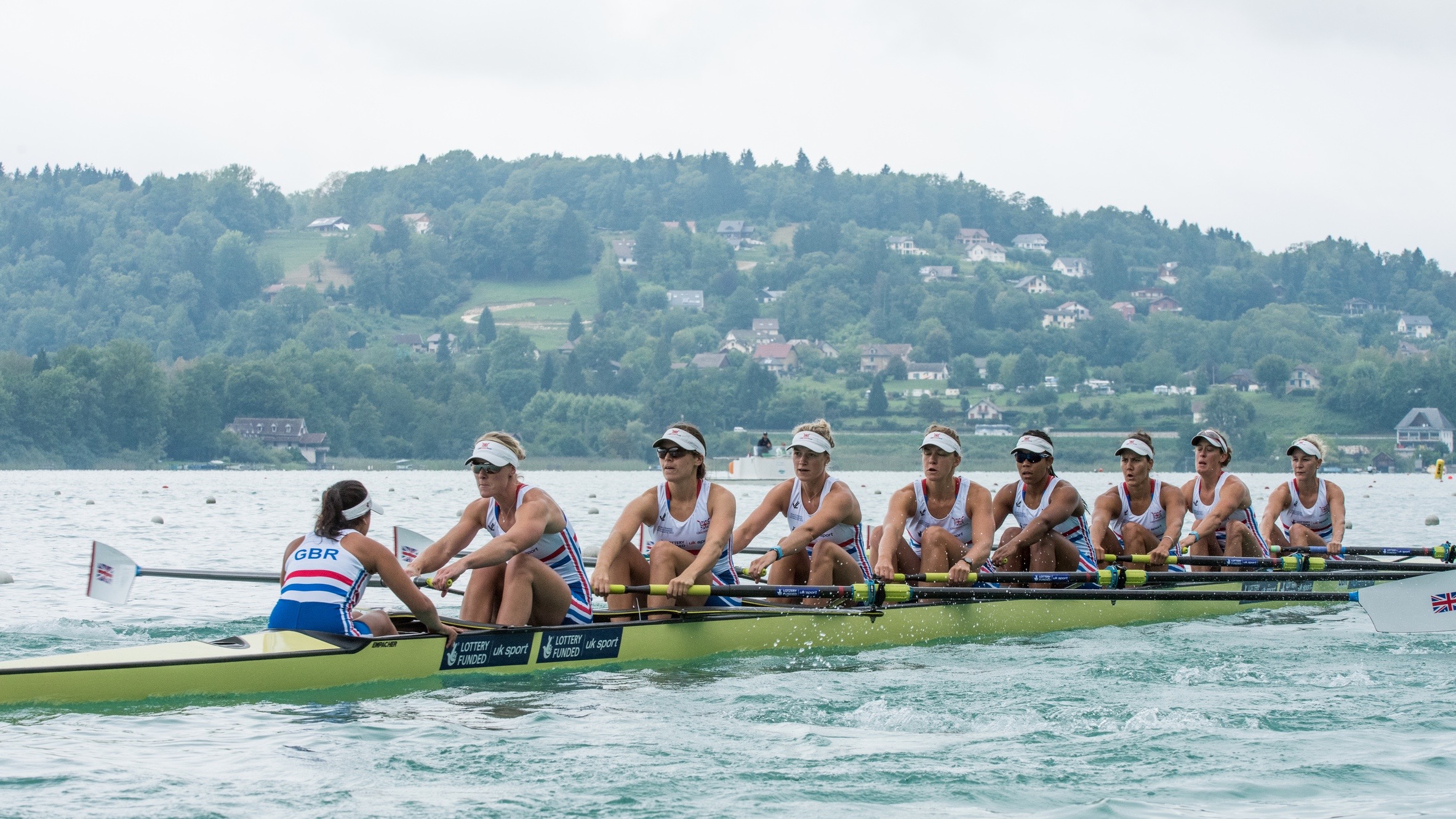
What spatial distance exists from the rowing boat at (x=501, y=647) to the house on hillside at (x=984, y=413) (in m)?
134

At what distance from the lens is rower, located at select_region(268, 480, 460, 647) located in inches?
316

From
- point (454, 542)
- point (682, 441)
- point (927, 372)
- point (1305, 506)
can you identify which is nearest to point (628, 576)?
point (682, 441)

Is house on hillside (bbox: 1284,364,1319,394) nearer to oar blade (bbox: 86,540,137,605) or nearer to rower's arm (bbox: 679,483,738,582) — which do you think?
rower's arm (bbox: 679,483,738,582)

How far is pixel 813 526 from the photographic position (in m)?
10.6

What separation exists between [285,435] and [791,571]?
10669 cm

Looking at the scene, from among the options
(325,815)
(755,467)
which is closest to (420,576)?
(325,815)

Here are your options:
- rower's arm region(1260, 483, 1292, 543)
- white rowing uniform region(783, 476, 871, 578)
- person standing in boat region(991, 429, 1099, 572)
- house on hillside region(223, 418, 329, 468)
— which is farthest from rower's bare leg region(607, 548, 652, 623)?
house on hillside region(223, 418, 329, 468)

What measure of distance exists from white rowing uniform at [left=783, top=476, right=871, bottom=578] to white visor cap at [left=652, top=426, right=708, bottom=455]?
3.89 ft

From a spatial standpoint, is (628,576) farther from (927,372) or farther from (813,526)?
(927,372)

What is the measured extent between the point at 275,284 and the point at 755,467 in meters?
135

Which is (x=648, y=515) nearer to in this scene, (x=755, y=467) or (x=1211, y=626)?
(x=1211, y=626)

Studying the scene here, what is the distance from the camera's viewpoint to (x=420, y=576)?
966 centimetres

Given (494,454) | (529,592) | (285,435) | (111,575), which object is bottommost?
(285,435)

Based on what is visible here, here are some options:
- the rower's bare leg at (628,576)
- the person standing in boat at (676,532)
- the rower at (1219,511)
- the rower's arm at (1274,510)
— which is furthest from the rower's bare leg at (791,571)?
the rower's arm at (1274,510)
